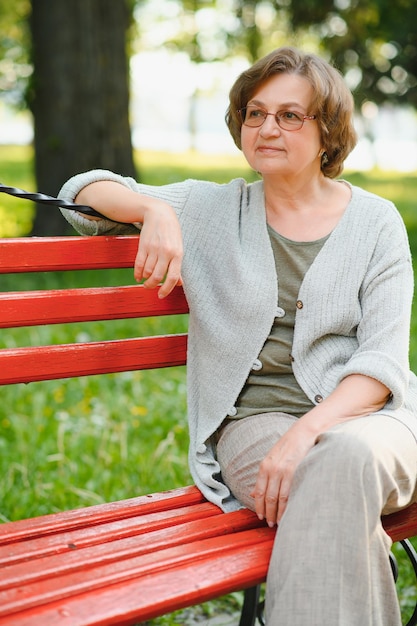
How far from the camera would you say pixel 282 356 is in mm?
2395

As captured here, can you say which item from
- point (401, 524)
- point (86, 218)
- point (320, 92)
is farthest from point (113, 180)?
point (401, 524)

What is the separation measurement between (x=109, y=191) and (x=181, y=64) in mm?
31670

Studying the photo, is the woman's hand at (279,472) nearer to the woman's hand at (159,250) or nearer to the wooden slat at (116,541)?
the wooden slat at (116,541)

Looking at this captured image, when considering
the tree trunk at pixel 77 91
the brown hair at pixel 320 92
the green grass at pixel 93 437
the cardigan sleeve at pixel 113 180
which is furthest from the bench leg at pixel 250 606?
the tree trunk at pixel 77 91

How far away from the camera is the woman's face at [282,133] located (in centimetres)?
236

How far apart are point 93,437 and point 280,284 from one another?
5.75 ft

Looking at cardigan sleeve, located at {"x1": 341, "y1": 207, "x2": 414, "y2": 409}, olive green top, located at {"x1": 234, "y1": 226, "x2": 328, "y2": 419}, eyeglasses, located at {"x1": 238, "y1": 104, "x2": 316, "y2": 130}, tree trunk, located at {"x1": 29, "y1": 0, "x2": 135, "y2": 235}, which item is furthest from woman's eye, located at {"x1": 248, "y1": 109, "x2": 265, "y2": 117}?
tree trunk, located at {"x1": 29, "y1": 0, "x2": 135, "y2": 235}

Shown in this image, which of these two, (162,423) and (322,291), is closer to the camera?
(322,291)

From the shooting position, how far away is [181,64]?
1291 inches

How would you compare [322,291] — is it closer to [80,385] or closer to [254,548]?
[254,548]

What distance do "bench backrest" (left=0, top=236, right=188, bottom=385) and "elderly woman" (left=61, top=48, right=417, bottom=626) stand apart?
107 millimetres

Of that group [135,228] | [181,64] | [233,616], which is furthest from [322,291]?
[181,64]

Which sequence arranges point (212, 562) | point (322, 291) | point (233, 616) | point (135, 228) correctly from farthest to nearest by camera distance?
1. point (233, 616)
2. point (135, 228)
3. point (322, 291)
4. point (212, 562)

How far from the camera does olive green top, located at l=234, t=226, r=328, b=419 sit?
2396mm
